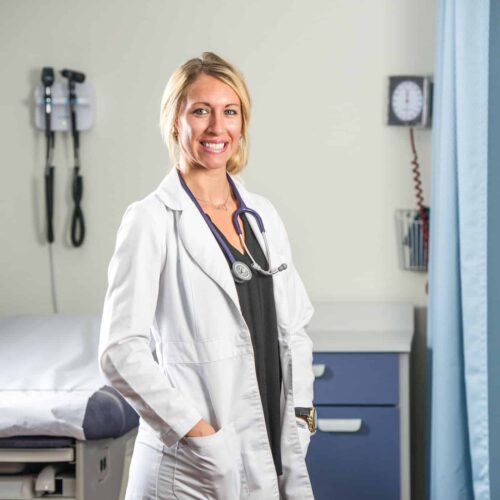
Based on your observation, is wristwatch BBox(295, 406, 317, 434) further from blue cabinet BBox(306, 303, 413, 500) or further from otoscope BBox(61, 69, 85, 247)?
otoscope BBox(61, 69, 85, 247)

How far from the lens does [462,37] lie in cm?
275

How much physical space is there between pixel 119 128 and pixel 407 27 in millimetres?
1135

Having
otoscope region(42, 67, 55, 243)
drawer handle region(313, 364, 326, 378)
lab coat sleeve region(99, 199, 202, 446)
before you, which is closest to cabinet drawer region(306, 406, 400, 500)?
drawer handle region(313, 364, 326, 378)

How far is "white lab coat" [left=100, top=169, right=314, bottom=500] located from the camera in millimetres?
1650

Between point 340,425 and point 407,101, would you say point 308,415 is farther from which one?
point 407,101

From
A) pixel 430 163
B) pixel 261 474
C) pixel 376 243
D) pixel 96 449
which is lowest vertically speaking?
pixel 96 449

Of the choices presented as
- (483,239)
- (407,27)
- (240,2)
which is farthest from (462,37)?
(240,2)

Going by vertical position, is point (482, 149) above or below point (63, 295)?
above

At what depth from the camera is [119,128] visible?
3.85m

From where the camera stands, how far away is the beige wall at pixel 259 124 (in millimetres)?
3697

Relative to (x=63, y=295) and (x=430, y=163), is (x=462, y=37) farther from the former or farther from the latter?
(x=63, y=295)

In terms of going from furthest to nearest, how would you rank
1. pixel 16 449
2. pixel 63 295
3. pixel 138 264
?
pixel 63 295 < pixel 16 449 < pixel 138 264

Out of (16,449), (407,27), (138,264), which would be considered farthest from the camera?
(407,27)

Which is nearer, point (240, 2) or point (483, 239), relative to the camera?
point (483, 239)
